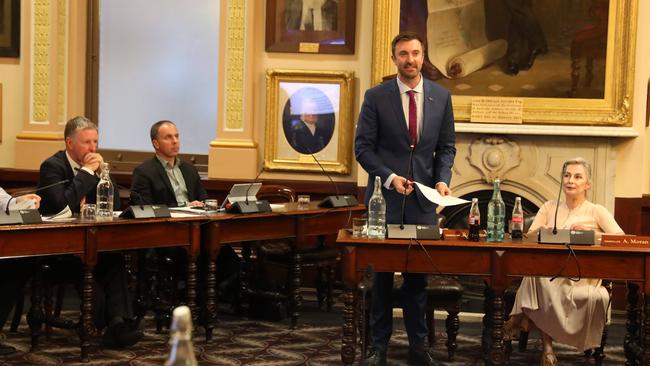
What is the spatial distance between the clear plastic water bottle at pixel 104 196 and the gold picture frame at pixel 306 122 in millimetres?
2593

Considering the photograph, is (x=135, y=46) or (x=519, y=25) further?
(x=135, y=46)

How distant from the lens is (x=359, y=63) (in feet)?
25.4

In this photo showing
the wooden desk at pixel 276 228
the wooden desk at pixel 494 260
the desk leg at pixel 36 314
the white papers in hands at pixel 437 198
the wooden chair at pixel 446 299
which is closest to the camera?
the white papers in hands at pixel 437 198

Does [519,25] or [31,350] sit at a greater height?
[519,25]

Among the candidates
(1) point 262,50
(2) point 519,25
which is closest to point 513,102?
(2) point 519,25

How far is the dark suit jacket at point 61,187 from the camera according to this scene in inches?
213

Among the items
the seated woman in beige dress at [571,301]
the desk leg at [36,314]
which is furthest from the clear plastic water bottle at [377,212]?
the desk leg at [36,314]

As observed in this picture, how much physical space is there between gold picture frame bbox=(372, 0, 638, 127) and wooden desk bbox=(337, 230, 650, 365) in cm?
277

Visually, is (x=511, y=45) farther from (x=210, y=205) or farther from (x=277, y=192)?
(x=210, y=205)

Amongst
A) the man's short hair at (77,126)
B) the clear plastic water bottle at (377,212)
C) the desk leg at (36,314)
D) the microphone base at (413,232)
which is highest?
the man's short hair at (77,126)

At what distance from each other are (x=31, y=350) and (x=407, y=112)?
257 centimetres

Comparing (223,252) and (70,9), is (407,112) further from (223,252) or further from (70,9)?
(70,9)

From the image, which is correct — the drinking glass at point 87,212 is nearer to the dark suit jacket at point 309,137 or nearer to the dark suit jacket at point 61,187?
the dark suit jacket at point 61,187

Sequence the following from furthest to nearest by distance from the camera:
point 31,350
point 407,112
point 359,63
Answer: point 359,63 < point 31,350 < point 407,112
